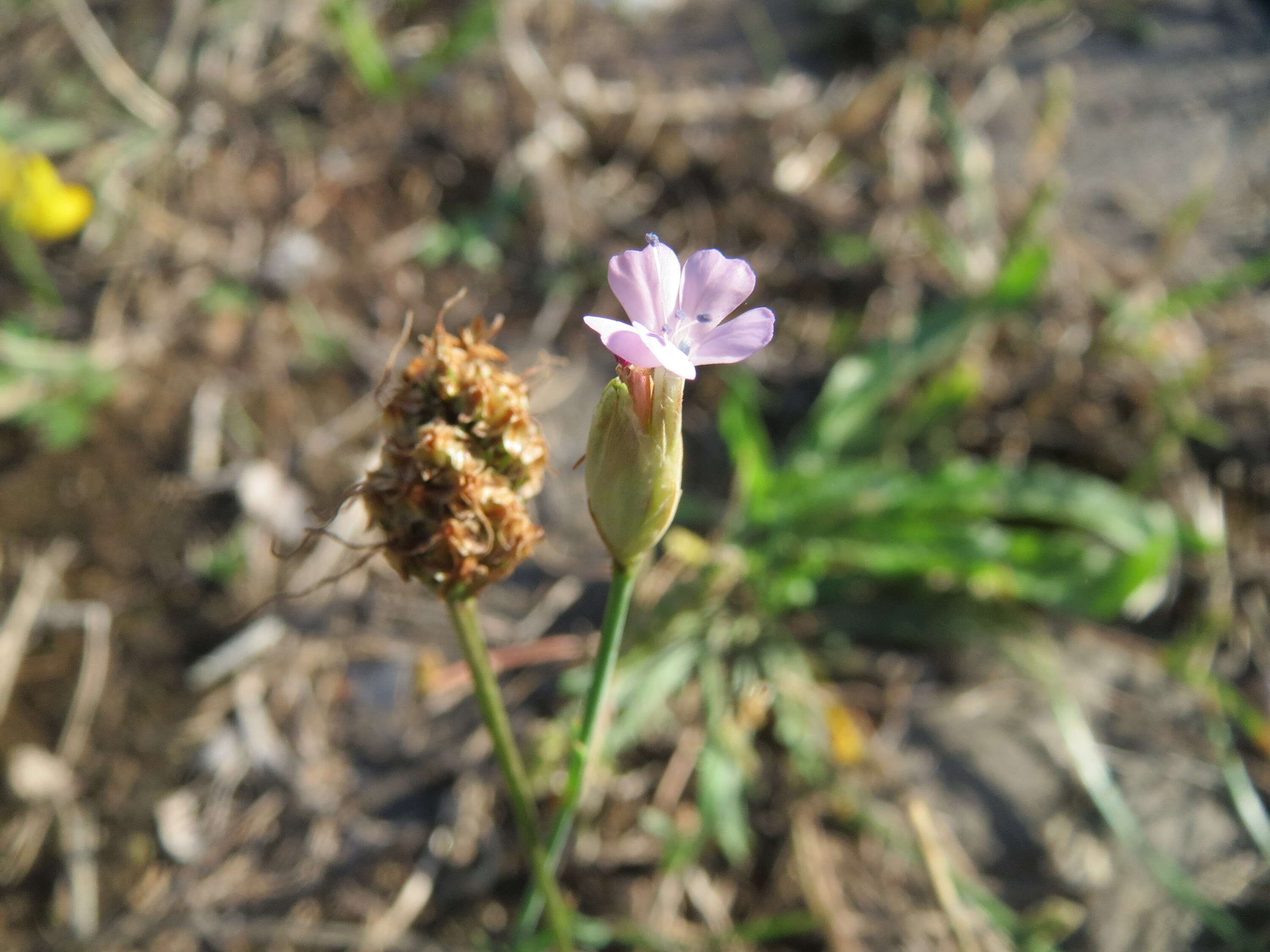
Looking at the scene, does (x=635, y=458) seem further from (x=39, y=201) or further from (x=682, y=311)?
(x=39, y=201)

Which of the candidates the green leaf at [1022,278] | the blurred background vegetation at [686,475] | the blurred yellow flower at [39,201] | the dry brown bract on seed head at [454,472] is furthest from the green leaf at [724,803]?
the blurred yellow flower at [39,201]

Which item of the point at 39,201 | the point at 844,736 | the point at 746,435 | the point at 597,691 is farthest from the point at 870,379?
the point at 39,201

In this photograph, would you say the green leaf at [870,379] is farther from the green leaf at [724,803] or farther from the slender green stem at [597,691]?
the slender green stem at [597,691]

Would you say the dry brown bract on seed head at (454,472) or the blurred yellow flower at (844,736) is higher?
the dry brown bract on seed head at (454,472)

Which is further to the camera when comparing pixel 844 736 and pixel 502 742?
pixel 844 736

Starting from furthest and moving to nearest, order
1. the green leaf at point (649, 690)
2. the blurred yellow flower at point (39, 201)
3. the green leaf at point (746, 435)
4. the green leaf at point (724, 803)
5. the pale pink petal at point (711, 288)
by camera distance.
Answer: the blurred yellow flower at point (39, 201) < the green leaf at point (746, 435) < the green leaf at point (649, 690) < the green leaf at point (724, 803) < the pale pink petal at point (711, 288)

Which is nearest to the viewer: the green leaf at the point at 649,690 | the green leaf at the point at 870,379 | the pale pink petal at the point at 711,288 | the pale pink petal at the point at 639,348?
the pale pink petal at the point at 639,348

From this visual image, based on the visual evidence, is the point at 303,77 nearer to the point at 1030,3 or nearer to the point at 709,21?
the point at 709,21

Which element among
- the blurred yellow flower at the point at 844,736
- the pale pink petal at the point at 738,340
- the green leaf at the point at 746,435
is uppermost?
the pale pink petal at the point at 738,340
